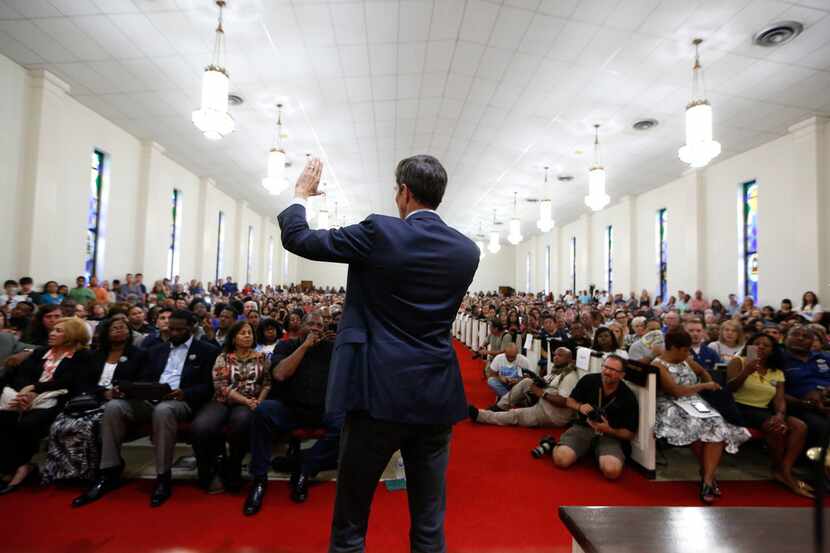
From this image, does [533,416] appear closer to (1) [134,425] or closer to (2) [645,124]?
(1) [134,425]

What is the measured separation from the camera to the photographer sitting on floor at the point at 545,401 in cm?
436

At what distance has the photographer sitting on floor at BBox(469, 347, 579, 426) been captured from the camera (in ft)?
14.3

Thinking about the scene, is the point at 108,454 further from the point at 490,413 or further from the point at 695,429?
the point at 695,429

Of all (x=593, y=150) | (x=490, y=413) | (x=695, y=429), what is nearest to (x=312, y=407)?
(x=490, y=413)

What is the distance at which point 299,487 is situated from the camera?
2848 mm

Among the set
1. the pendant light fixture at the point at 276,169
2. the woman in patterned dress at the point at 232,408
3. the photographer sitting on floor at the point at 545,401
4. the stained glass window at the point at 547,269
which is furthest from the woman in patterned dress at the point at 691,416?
the stained glass window at the point at 547,269

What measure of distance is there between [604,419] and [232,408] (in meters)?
2.78

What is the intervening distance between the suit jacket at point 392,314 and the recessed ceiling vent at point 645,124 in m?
8.17

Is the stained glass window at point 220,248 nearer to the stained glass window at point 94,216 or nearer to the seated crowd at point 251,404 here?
the stained glass window at point 94,216

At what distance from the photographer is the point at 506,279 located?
29.1 meters

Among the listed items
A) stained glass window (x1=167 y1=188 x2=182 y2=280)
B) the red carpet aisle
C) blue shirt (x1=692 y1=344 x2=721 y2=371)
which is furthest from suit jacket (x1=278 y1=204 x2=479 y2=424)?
stained glass window (x1=167 y1=188 x2=182 y2=280)

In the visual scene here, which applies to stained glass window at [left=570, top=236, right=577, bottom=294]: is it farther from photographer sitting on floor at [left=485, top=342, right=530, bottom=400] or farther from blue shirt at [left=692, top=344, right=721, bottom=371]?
blue shirt at [left=692, top=344, right=721, bottom=371]

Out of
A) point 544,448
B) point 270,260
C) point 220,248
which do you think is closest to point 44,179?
point 220,248

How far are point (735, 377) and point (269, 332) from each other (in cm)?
391
